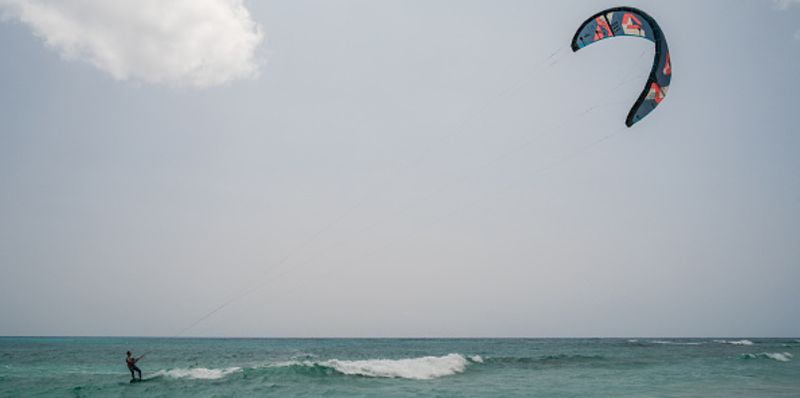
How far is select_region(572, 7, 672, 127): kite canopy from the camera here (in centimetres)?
920

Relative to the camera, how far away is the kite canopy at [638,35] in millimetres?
9195

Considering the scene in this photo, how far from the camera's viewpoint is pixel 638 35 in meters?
10.4

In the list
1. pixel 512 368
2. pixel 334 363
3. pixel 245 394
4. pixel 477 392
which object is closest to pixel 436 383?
pixel 477 392

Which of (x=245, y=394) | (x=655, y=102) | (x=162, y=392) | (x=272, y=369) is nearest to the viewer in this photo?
(x=655, y=102)

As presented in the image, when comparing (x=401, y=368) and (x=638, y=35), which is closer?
(x=638, y=35)

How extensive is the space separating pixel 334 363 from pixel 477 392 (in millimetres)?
6751

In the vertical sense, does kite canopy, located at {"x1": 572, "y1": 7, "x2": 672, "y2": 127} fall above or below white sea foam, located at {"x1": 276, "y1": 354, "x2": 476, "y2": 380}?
above

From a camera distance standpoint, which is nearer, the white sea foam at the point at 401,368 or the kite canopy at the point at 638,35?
the kite canopy at the point at 638,35

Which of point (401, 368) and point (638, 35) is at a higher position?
point (638, 35)

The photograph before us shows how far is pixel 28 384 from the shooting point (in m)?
17.5

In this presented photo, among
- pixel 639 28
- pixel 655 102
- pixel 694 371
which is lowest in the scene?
pixel 694 371

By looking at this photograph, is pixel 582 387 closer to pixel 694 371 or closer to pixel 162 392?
pixel 694 371

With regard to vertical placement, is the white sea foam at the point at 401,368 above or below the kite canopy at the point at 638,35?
below

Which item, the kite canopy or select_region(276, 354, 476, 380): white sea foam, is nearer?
the kite canopy
